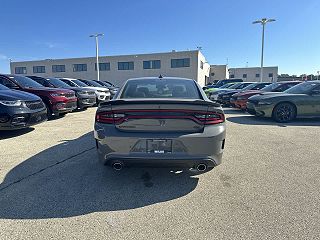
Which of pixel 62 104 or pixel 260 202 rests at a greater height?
pixel 62 104

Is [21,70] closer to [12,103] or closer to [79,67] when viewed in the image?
[79,67]

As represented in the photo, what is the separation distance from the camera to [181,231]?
2.42m

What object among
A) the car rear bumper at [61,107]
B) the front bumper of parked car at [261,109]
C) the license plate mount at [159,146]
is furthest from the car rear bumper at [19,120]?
the front bumper of parked car at [261,109]

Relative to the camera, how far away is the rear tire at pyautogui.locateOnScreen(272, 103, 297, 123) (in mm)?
8547

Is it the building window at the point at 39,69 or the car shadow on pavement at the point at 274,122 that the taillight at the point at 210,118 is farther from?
the building window at the point at 39,69

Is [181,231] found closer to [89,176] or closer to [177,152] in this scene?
[177,152]

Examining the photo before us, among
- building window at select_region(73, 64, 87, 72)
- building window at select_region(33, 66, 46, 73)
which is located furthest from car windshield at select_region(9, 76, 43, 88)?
building window at select_region(33, 66, 46, 73)

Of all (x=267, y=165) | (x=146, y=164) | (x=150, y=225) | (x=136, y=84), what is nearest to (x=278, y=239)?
(x=150, y=225)

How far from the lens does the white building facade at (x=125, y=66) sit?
135 ft

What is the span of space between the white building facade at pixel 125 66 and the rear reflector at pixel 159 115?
38266 mm

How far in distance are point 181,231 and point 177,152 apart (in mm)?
929

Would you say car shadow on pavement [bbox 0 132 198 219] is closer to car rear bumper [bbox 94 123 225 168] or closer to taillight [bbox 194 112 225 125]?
car rear bumper [bbox 94 123 225 168]

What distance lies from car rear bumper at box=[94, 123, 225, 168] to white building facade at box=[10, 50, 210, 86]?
3840 centimetres

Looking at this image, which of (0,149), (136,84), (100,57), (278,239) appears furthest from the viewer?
(100,57)
